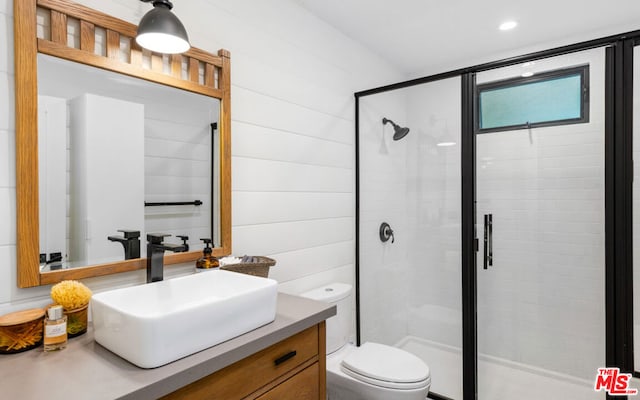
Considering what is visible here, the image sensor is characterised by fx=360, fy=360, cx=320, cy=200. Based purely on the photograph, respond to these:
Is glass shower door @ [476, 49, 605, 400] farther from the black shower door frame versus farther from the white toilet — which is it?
the white toilet

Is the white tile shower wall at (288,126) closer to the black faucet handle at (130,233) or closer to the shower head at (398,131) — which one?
the black faucet handle at (130,233)

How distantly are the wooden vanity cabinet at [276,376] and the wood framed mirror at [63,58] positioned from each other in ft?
2.04

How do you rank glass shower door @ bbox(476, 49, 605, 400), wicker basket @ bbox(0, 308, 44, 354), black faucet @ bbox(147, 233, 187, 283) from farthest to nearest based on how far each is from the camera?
1. glass shower door @ bbox(476, 49, 605, 400)
2. black faucet @ bbox(147, 233, 187, 283)
3. wicker basket @ bbox(0, 308, 44, 354)

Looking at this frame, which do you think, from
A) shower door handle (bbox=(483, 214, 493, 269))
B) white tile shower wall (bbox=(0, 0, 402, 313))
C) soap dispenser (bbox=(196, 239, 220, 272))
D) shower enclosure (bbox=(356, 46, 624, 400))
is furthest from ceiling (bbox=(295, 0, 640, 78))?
soap dispenser (bbox=(196, 239, 220, 272))

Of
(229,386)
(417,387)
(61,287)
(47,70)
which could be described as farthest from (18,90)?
(417,387)

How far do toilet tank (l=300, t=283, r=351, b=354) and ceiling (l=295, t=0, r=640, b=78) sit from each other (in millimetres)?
1747

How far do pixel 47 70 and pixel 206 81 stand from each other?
61 cm

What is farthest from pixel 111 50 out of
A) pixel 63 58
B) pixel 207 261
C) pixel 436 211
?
pixel 436 211

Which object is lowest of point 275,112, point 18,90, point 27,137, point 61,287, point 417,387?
point 417,387

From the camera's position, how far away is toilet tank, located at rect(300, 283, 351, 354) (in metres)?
2.06

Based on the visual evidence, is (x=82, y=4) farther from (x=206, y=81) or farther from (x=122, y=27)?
(x=206, y=81)

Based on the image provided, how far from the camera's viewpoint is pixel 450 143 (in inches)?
90.8

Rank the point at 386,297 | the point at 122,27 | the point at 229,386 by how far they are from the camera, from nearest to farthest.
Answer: the point at 229,386
the point at 122,27
the point at 386,297

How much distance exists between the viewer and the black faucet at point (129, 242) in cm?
137
